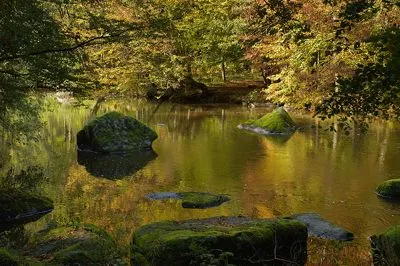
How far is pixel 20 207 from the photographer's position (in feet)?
39.8

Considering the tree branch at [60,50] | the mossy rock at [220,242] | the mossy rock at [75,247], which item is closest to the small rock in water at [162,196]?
the mossy rock at [220,242]

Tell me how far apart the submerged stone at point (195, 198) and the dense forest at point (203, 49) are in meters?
3.31

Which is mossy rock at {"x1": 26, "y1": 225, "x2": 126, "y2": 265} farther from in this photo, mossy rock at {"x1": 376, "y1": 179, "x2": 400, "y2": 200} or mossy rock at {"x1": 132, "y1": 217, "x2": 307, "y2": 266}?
mossy rock at {"x1": 376, "y1": 179, "x2": 400, "y2": 200}

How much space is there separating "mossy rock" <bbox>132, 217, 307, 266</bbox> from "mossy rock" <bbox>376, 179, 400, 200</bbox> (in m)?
5.30

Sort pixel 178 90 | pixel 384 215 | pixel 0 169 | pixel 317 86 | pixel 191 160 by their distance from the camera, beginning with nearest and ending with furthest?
1. pixel 384 215
2. pixel 0 169
3. pixel 191 160
4. pixel 317 86
5. pixel 178 90

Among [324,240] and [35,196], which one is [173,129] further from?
[324,240]

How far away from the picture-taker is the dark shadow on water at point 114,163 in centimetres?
1683

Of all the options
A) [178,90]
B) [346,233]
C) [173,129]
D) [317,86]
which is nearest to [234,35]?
[178,90]

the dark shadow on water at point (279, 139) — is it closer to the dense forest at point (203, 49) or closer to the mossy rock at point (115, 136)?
the dense forest at point (203, 49)

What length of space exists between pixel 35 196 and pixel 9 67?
3221 millimetres

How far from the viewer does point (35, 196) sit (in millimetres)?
12688

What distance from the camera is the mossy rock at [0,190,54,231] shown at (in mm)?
11859

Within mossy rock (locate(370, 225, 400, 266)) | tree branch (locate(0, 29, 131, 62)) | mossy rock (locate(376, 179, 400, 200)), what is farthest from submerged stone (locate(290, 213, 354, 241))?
tree branch (locate(0, 29, 131, 62))

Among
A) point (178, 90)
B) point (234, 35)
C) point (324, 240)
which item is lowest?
point (324, 240)
